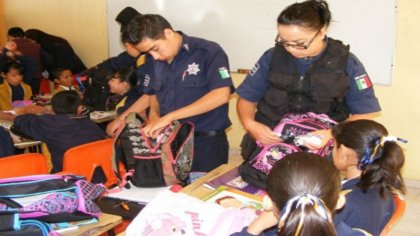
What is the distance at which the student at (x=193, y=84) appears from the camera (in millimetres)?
2203

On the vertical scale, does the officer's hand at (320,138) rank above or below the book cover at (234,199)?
above

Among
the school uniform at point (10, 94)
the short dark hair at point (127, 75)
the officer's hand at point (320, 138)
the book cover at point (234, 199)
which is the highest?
the officer's hand at point (320, 138)

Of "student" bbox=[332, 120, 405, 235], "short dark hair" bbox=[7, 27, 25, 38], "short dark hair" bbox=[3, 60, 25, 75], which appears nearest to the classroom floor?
"student" bbox=[332, 120, 405, 235]

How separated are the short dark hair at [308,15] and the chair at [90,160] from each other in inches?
47.3

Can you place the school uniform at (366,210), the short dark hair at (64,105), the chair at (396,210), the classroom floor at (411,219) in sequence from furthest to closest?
the classroom floor at (411,219)
the short dark hair at (64,105)
the chair at (396,210)
the school uniform at (366,210)

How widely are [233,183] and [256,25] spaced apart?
265 centimetres

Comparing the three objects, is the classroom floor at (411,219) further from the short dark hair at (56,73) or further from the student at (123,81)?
the short dark hair at (56,73)

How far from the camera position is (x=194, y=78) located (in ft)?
7.68

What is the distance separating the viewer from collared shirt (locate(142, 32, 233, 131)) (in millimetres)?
2316

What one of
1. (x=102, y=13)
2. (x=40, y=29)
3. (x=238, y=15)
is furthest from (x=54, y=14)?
(x=238, y=15)

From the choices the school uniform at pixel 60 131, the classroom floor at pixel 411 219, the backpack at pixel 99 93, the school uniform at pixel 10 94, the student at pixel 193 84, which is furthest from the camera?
the school uniform at pixel 10 94

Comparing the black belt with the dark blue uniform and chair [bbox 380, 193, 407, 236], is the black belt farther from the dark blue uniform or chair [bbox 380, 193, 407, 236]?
chair [bbox 380, 193, 407, 236]

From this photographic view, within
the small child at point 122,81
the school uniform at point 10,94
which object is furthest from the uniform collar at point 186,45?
the school uniform at point 10,94

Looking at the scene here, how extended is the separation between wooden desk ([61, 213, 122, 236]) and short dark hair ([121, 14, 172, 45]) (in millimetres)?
817
